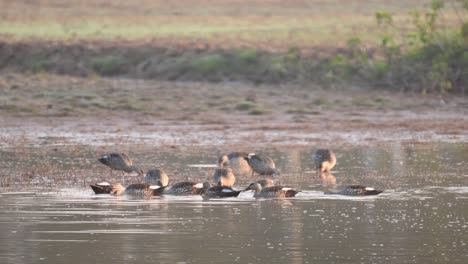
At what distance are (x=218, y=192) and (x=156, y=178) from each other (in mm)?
1158

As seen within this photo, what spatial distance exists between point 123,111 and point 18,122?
7.89 ft

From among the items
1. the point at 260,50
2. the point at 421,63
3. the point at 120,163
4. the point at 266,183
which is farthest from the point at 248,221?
the point at 260,50

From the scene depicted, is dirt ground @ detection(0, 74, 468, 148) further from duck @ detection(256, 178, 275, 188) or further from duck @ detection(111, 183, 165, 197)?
duck @ detection(111, 183, 165, 197)

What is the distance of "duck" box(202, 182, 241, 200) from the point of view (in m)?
15.9

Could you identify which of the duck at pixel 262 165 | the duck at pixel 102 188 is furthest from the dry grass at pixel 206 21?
the duck at pixel 102 188

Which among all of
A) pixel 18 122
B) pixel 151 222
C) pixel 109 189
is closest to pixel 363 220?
pixel 151 222

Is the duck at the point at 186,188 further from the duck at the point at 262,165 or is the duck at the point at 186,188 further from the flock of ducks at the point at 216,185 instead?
the duck at the point at 262,165

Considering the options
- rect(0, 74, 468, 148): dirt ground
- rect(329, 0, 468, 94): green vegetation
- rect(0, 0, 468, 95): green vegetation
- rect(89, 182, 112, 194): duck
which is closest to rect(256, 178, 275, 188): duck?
rect(89, 182, 112, 194): duck

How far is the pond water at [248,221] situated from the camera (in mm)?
11766

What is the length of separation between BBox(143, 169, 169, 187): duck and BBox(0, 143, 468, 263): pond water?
71cm

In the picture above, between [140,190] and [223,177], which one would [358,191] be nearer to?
[223,177]

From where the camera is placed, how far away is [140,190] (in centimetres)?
1605

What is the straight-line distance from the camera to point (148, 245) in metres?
12.2

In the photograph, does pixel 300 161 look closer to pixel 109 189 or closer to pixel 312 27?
pixel 109 189
